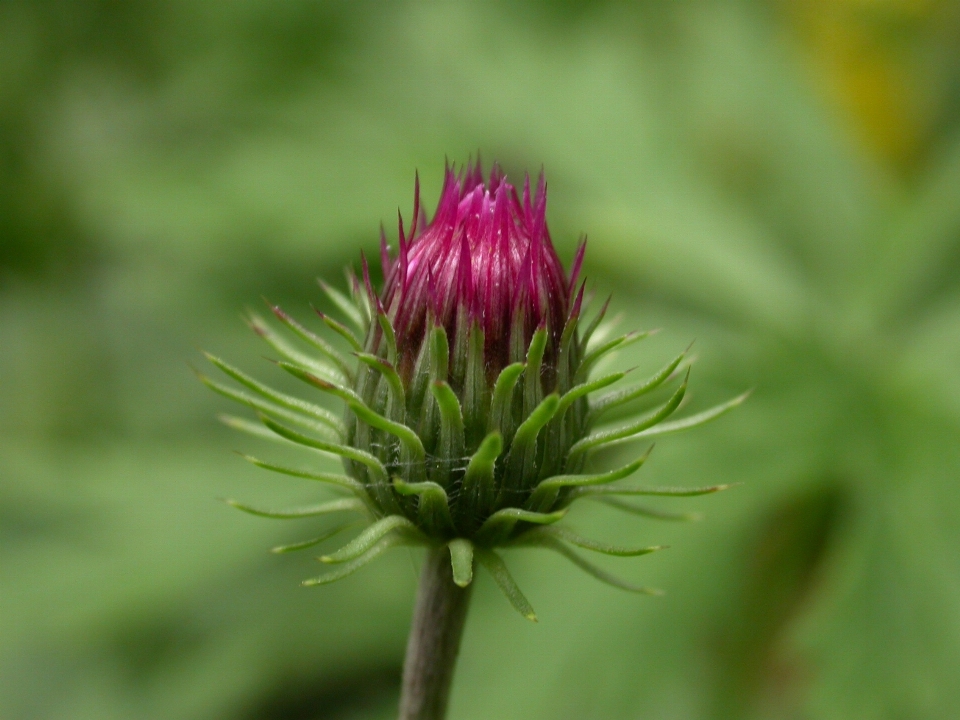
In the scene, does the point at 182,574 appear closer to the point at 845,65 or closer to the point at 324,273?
the point at 324,273

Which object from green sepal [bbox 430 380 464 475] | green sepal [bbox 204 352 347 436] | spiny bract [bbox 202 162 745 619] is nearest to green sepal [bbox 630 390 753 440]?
spiny bract [bbox 202 162 745 619]

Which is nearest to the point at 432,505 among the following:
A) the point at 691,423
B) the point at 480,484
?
the point at 480,484

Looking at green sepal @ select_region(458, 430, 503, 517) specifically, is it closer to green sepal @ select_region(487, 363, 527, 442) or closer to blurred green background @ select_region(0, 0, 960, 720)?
green sepal @ select_region(487, 363, 527, 442)

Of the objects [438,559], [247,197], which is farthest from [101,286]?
[438,559]

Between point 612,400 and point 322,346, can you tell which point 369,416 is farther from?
point 612,400

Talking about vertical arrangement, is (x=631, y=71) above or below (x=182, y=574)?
above

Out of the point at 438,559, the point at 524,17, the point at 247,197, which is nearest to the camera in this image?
the point at 438,559
